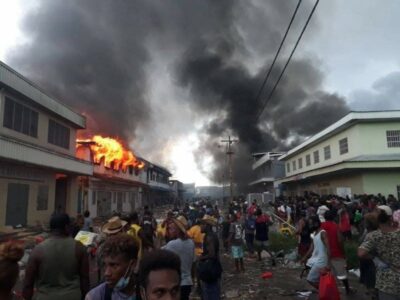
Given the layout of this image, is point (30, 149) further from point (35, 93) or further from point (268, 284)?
point (268, 284)

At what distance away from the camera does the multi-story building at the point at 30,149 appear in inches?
597

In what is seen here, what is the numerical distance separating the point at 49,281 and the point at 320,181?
2761cm

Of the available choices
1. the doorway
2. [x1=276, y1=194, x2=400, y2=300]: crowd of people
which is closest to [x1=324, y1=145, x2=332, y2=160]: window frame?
[x1=276, y1=194, x2=400, y2=300]: crowd of people

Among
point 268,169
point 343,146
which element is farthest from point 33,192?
point 268,169

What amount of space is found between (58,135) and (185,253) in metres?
17.9

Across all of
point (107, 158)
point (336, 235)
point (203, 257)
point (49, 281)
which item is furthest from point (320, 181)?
point (49, 281)

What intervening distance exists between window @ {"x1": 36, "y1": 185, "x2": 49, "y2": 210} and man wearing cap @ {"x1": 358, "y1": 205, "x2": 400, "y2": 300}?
1785 cm

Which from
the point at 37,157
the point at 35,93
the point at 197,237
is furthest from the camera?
the point at 35,93

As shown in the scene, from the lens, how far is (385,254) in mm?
3721

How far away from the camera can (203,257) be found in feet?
18.6

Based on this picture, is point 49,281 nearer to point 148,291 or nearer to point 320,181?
point 148,291

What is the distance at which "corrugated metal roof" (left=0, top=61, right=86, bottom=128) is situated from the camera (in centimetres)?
1475

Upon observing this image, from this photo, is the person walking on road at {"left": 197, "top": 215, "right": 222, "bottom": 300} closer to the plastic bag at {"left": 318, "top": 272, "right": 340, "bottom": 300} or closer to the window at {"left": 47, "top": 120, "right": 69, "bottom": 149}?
the plastic bag at {"left": 318, "top": 272, "right": 340, "bottom": 300}

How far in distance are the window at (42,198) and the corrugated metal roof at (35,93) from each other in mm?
4045
